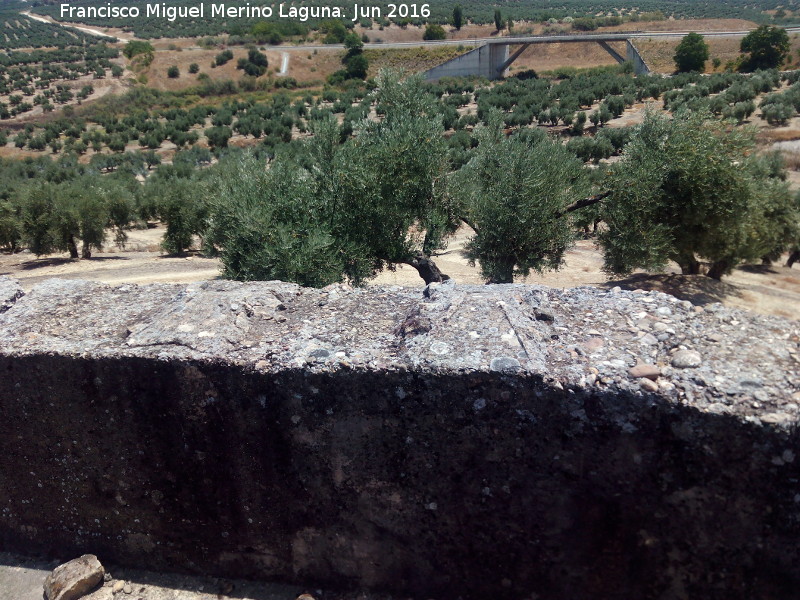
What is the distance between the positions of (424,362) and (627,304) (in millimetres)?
1466

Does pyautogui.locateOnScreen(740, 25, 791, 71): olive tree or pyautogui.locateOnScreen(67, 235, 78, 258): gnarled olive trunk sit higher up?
pyautogui.locateOnScreen(740, 25, 791, 71): olive tree

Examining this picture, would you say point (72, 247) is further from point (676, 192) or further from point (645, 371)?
point (645, 371)

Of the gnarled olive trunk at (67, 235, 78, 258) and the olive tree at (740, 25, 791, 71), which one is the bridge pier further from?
the gnarled olive trunk at (67, 235, 78, 258)

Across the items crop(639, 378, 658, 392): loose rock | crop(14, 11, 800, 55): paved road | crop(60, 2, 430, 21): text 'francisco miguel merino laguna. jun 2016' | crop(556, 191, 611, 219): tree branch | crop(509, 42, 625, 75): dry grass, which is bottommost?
crop(556, 191, 611, 219): tree branch

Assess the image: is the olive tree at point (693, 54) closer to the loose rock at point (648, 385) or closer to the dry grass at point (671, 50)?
the dry grass at point (671, 50)

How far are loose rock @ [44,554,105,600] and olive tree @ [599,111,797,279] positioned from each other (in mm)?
10605

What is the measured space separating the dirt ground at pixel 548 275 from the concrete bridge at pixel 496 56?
4955 cm

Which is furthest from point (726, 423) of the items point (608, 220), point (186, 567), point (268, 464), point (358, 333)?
point (608, 220)

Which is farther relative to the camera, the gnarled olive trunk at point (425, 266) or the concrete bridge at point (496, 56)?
the concrete bridge at point (496, 56)

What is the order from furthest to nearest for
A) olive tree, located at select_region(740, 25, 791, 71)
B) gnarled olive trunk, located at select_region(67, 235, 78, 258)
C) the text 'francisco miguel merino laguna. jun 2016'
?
the text 'francisco miguel merino laguna. jun 2016' → olive tree, located at select_region(740, 25, 791, 71) → gnarled olive trunk, located at select_region(67, 235, 78, 258)

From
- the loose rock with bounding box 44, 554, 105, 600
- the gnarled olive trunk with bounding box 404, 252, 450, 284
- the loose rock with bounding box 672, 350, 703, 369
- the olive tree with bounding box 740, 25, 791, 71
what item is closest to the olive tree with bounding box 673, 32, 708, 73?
the olive tree with bounding box 740, 25, 791, 71

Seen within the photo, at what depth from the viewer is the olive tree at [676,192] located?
38.0 ft

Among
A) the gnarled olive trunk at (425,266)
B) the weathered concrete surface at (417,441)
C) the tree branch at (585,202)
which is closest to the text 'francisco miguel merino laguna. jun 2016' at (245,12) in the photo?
the tree branch at (585,202)

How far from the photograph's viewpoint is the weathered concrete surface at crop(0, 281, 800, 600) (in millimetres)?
3176
